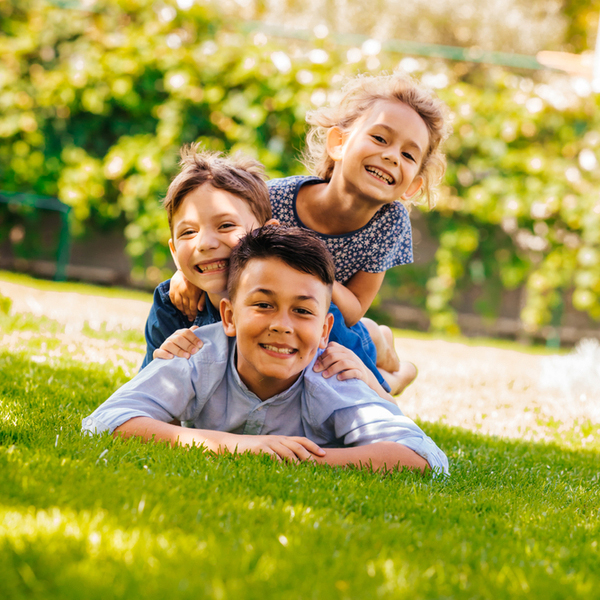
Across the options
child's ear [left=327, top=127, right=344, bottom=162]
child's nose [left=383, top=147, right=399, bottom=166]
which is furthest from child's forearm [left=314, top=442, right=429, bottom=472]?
child's ear [left=327, top=127, right=344, bottom=162]

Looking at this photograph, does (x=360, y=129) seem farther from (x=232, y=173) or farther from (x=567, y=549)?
(x=567, y=549)

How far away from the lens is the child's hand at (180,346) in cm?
264

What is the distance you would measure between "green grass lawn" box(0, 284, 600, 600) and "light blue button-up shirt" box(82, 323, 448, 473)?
184mm

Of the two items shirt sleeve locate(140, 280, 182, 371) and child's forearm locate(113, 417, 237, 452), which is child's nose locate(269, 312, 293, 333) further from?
shirt sleeve locate(140, 280, 182, 371)

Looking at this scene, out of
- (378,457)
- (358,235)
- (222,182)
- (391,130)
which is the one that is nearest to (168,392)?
(378,457)

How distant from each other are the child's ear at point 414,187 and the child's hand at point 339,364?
1.14m

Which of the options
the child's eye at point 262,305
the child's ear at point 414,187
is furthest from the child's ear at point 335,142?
the child's eye at point 262,305

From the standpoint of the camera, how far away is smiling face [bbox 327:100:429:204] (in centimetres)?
328

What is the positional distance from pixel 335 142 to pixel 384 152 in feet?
1.41

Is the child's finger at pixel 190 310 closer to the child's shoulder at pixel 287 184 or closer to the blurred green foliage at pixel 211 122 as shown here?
the child's shoulder at pixel 287 184

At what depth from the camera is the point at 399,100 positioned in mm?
3436

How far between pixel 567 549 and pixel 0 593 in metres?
1.35

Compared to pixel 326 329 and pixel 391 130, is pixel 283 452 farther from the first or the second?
pixel 391 130

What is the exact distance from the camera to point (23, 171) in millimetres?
8359
